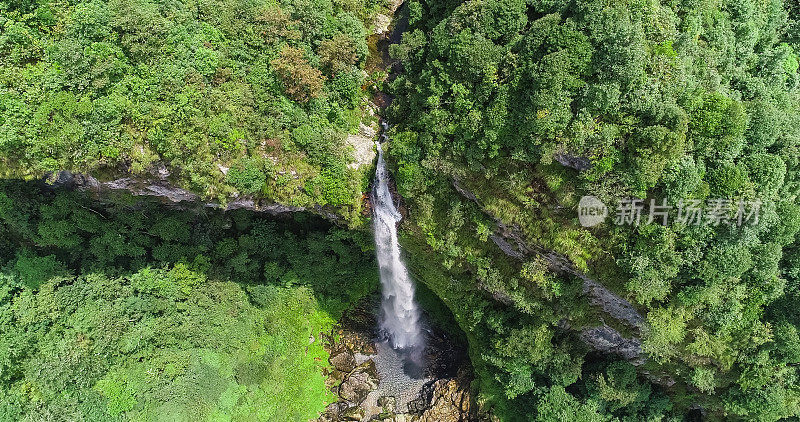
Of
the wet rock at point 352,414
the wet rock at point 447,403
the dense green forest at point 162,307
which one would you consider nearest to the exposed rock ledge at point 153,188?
the dense green forest at point 162,307

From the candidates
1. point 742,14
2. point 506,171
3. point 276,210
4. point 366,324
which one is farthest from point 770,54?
point 366,324

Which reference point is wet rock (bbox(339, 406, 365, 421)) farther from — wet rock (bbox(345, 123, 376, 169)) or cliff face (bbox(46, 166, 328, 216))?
wet rock (bbox(345, 123, 376, 169))

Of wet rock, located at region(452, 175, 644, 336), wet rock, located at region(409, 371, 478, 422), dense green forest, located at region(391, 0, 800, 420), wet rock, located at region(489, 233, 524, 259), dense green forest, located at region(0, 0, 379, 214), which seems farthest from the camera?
wet rock, located at region(409, 371, 478, 422)

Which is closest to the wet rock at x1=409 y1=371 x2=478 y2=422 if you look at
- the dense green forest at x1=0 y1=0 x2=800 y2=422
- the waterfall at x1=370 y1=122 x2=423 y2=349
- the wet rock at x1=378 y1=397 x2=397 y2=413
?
the wet rock at x1=378 y1=397 x2=397 y2=413

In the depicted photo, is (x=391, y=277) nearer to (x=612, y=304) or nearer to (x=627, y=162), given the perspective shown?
(x=612, y=304)

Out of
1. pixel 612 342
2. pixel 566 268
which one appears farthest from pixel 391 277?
pixel 612 342

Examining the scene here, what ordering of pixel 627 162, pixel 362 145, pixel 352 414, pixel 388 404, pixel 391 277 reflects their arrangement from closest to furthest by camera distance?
pixel 627 162
pixel 362 145
pixel 352 414
pixel 388 404
pixel 391 277
